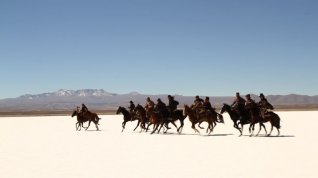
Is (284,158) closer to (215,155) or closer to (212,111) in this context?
(215,155)

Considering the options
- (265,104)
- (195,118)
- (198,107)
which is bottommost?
(195,118)

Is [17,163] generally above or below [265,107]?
below

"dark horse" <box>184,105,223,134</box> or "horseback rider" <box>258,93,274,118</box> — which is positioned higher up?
"horseback rider" <box>258,93,274,118</box>

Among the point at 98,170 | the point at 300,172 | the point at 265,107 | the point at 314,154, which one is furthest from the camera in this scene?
the point at 265,107

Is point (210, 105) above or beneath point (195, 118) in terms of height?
above

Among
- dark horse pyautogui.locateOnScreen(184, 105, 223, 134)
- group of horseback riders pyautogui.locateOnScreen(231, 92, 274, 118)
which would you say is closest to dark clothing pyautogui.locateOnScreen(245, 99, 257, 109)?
group of horseback riders pyautogui.locateOnScreen(231, 92, 274, 118)

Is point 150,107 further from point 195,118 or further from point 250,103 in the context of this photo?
point 250,103

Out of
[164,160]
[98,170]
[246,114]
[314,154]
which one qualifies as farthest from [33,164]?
[246,114]

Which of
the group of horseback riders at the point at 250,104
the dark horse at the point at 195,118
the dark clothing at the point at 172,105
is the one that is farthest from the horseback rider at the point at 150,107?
the group of horseback riders at the point at 250,104

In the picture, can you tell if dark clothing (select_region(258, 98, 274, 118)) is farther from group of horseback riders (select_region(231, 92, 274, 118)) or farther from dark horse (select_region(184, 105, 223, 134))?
dark horse (select_region(184, 105, 223, 134))

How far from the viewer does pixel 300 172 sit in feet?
36.3

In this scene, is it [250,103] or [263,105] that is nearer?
[263,105]

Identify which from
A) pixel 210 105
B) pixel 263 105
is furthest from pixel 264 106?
pixel 210 105

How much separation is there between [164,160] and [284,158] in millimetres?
Answer: 3536
